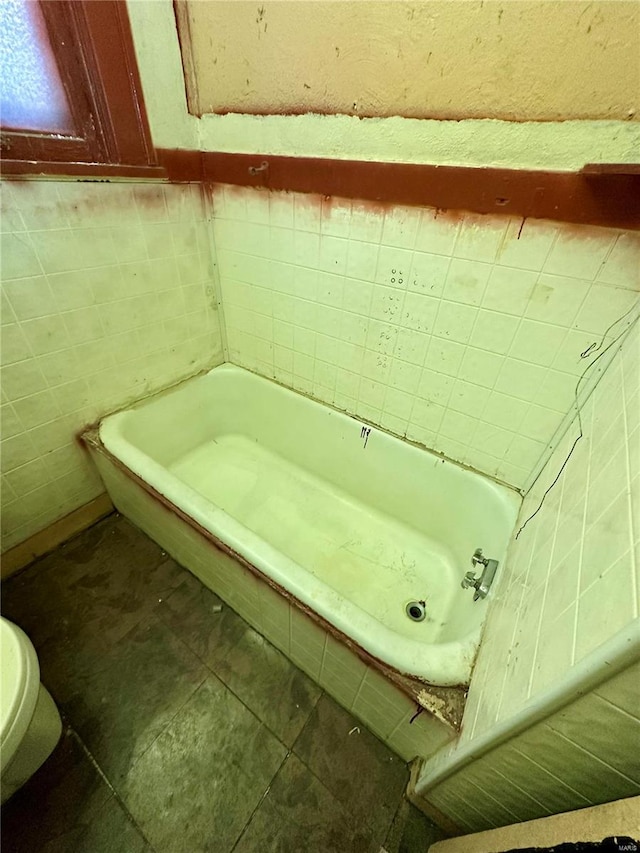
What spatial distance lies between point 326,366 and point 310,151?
72 cm

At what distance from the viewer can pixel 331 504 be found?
1.56 m

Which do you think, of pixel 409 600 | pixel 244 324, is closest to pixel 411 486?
pixel 409 600

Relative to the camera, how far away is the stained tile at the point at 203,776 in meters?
0.85

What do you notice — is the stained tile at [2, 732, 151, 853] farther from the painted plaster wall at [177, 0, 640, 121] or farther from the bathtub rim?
the painted plaster wall at [177, 0, 640, 121]

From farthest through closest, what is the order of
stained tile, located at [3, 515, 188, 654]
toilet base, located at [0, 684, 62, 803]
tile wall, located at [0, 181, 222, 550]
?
1. stained tile, located at [3, 515, 188, 654]
2. tile wall, located at [0, 181, 222, 550]
3. toilet base, located at [0, 684, 62, 803]


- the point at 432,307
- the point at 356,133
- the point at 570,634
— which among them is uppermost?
the point at 356,133

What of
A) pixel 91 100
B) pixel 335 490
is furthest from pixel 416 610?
pixel 91 100

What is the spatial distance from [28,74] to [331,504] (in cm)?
167

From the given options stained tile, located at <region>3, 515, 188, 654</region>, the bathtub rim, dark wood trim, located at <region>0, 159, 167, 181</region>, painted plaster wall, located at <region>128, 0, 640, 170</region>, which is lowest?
stained tile, located at <region>3, 515, 188, 654</region>

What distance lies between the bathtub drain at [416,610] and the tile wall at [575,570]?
0.38 meters

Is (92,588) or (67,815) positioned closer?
(67,815)

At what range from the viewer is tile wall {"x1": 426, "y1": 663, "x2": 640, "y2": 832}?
0.42m

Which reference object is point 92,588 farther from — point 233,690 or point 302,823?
point 302,823

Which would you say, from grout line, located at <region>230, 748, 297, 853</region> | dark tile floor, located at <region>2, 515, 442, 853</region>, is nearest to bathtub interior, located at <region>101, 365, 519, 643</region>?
dark tile floor, located at <region>2, 515, 442, 853</region>
